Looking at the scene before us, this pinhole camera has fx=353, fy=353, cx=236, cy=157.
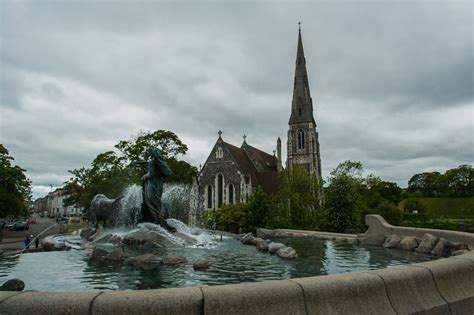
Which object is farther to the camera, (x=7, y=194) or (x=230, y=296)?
(x=7, y=194)

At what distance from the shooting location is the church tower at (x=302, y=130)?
61000mm

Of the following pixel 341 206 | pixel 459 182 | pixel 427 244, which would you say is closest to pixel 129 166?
pixel 341 206

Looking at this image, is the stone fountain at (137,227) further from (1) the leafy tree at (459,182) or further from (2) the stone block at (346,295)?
(1) the leafy tree at (459,182)

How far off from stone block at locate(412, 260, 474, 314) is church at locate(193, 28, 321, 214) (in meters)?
43.1

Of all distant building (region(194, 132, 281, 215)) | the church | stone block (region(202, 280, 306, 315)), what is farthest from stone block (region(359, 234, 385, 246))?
distant building (region(194, 132, 281, 215))

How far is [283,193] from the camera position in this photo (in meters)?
36.0

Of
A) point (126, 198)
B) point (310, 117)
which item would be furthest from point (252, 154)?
point (126, 198)

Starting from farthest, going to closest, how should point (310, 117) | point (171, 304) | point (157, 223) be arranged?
point (310, 117), point (157, 223), point (171, 304)

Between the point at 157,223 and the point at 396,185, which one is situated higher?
the point at 396,185

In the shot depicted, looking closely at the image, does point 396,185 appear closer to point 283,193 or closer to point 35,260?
point 283,193

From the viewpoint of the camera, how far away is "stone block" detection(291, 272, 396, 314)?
11.2ft

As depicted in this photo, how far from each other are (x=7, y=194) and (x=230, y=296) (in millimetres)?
39123

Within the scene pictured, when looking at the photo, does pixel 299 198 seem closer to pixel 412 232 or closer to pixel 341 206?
pixel 341 206

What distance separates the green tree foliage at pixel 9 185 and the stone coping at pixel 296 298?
37754 millimetres
